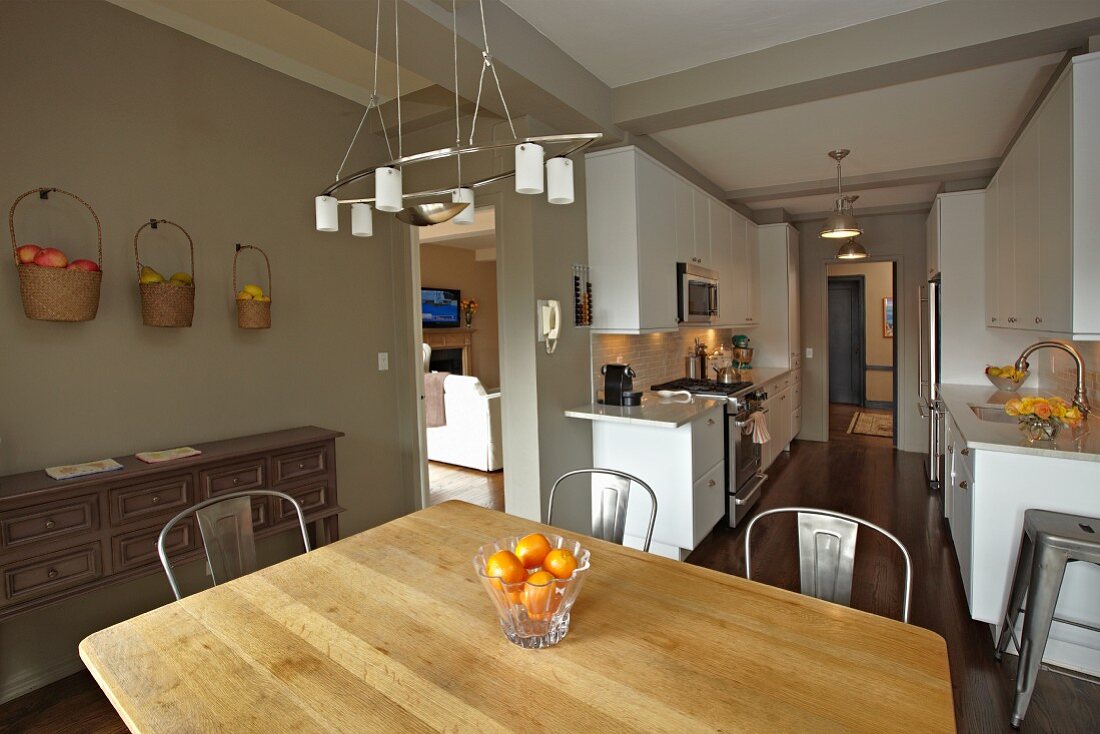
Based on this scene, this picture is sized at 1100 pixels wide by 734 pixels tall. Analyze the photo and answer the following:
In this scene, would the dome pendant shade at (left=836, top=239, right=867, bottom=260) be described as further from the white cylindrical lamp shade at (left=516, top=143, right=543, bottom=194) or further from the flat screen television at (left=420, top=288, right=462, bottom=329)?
the flat screen television at (left=420, top=288, right=462, bottom=329)

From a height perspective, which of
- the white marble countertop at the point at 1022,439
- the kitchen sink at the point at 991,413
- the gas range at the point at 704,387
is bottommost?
the kitchen sink at the point at 991,413

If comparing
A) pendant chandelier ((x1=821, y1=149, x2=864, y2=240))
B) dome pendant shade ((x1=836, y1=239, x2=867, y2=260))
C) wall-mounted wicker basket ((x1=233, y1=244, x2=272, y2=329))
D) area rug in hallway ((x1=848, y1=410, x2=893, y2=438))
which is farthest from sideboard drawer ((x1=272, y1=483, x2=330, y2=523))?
area rug in hallway ((x1=848, y1=410, x2=893, y2=438))

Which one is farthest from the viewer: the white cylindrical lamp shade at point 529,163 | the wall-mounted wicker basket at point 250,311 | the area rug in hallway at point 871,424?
the area rug in hallway at point 871,424

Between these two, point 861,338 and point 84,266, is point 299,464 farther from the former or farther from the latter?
point 861,338

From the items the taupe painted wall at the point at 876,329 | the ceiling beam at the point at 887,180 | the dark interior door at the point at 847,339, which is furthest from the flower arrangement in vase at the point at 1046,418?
the dark interior door at the point at 847,339

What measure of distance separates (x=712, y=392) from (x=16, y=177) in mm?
3697

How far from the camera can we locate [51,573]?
1.97 meters

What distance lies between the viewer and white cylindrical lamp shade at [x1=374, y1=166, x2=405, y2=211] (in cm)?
155

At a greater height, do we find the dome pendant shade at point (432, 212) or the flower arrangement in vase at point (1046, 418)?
the dome pendant shade at point (432, 212)

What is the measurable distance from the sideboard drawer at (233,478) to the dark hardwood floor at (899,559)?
7.72 feet

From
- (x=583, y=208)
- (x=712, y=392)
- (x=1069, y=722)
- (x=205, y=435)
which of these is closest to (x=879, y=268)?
(x=712, y=392)

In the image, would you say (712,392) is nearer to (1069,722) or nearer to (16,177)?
(1069,722)

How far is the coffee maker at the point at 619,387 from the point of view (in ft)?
11.7

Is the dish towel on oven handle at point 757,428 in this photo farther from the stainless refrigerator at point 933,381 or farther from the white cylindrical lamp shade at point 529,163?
the white cylindrical lamp shade at point 529,163
